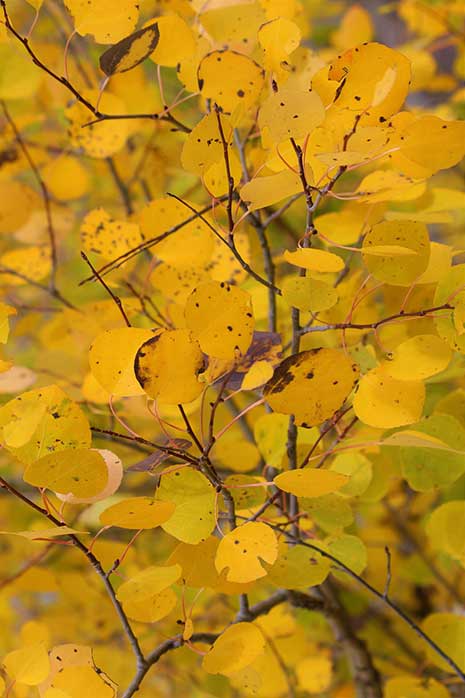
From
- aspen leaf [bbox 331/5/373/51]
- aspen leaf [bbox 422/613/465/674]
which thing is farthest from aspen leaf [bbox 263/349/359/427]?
aspen leaf [bbox 331/5/373/51]

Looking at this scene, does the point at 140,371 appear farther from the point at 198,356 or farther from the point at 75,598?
the point at 75,598

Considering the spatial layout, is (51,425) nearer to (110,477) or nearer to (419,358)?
(110,477)

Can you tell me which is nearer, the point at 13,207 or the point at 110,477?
the point at 110,477

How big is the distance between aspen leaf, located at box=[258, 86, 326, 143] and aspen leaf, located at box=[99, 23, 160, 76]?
0.08m

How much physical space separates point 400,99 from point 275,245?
452mm

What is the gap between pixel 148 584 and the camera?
0.32 metres

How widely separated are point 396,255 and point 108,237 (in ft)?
0.57

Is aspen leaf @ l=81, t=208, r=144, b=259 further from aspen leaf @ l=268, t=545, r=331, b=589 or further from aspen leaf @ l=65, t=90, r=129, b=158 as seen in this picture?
aspen leaf @ l=268, t=545, r=331, b=589

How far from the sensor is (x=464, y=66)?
0.71 metres

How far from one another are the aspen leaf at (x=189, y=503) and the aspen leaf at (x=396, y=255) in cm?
Result: 12

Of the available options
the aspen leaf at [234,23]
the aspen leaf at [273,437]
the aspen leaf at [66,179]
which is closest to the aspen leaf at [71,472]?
the aspen leaf at [273,437]

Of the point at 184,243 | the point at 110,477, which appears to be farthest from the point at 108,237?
the point at 110,477

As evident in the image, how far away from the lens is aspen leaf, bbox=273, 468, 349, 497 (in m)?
0.30

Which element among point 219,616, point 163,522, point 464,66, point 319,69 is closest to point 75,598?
point 219,616
